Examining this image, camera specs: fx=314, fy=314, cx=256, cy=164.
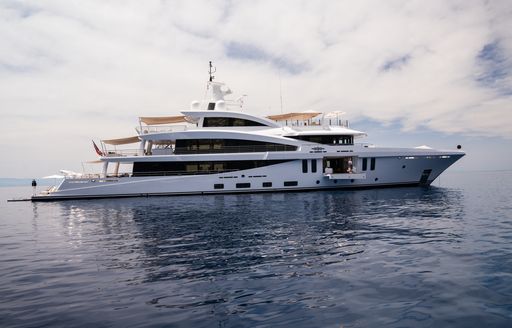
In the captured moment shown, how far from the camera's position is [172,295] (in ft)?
22.2

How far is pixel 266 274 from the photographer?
25.8 ft

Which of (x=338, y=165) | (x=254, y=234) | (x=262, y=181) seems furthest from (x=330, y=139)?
(x=254, y=234)

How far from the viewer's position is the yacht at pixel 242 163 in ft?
99.8

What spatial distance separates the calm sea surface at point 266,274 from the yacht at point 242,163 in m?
15.4

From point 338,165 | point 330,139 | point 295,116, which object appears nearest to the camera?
point 330,139

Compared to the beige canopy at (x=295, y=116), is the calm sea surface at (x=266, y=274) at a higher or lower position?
lower

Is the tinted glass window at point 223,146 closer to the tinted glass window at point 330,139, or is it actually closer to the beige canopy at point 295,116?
the tinted glass window at point 330,139

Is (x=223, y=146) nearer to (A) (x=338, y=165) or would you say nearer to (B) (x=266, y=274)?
(A) (x=338, y=165)

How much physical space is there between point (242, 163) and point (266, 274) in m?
23.6

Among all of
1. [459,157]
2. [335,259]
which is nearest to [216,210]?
[335,259]

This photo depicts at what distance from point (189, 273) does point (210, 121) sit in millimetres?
25960

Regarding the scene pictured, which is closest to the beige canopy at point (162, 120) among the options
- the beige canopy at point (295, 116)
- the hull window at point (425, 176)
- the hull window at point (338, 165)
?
the beige canopy at point (295, 116)

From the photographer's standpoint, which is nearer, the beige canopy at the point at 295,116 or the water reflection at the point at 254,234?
the water reflection at the point at 254,234

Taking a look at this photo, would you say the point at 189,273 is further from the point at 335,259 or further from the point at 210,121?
the point at 210,121
